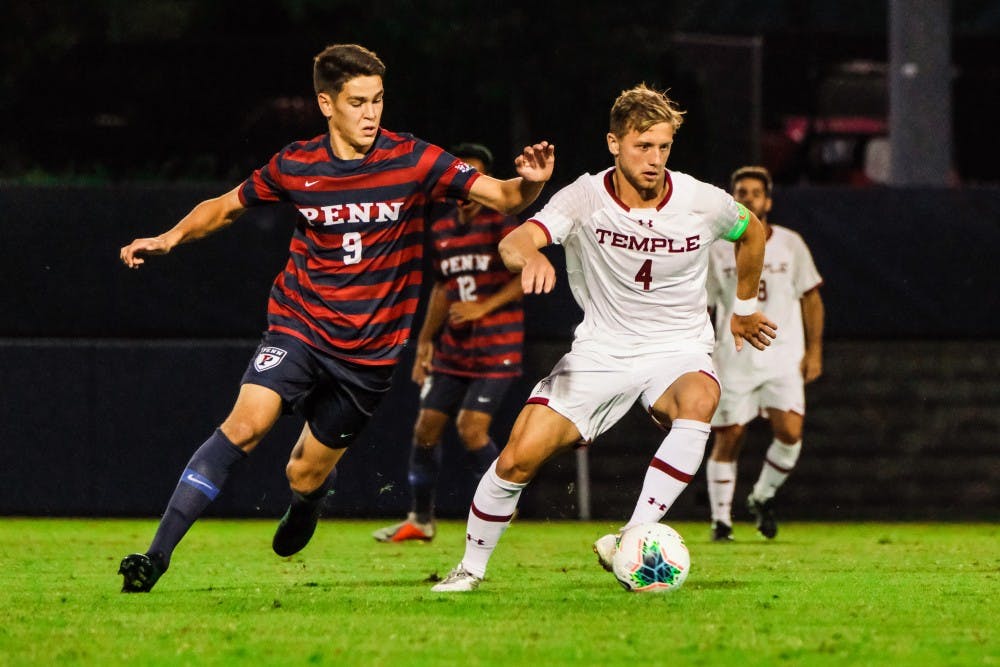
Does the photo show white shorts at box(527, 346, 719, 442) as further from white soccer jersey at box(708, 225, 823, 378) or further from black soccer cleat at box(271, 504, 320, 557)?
white soccer jersey at box(708, 225, 823, 378)

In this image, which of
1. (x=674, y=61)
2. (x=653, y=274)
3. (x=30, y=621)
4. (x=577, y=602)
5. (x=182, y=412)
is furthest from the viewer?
(x=674, y=61)

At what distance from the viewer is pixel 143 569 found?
7332 millimetres

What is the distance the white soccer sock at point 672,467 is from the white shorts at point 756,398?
3727 mm

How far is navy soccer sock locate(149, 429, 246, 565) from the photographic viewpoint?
24.1ft

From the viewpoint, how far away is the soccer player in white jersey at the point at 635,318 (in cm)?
765

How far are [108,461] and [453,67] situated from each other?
10.5 metres

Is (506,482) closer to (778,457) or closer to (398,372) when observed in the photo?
(778,457)

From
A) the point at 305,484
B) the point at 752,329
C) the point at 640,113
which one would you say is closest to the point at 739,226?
the point at 752,329

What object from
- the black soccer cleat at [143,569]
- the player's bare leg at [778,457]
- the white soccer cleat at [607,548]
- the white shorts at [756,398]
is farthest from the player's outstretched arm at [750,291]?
the player's bare leg at [778,457]

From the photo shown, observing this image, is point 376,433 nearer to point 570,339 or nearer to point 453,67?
point 570,339

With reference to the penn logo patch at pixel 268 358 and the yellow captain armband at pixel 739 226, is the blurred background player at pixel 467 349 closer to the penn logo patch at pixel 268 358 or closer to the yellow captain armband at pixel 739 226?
the yellow captain armband at pixel 739 226

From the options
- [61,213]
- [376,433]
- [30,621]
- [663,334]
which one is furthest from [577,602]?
[61,213]

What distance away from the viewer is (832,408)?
13234 mm

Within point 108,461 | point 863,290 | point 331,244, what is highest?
point 331,244
